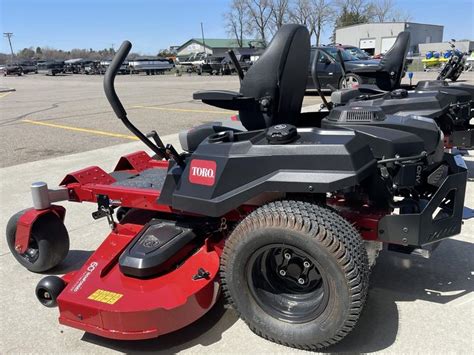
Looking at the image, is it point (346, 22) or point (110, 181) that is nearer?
point (110, 181)

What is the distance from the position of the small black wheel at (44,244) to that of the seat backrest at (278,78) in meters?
1.50

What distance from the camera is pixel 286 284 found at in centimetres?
245

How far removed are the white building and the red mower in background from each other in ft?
177

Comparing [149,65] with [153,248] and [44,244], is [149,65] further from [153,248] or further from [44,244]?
[153,248]

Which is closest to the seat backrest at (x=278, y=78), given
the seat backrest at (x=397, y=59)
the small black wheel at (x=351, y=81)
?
the small black wheel at (x=351, y=81)

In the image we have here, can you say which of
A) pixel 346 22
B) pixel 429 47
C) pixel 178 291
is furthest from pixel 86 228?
pixel 346 22

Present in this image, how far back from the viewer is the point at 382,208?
258cm

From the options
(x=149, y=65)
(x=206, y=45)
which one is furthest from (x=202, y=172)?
(x=206, y=45)

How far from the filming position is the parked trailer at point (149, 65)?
1548 inches

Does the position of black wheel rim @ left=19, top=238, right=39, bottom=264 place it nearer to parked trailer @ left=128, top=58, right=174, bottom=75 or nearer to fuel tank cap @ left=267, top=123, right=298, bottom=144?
fuel tank cap @ left=267, top=123, right=298, bottom=144

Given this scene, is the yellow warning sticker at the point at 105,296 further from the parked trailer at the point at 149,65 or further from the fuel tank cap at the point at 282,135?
the parked trailer at the point at 149,65

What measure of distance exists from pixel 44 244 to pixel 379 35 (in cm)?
6130

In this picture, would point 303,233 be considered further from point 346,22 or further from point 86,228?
point 346,22

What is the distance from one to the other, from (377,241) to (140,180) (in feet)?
5.44
